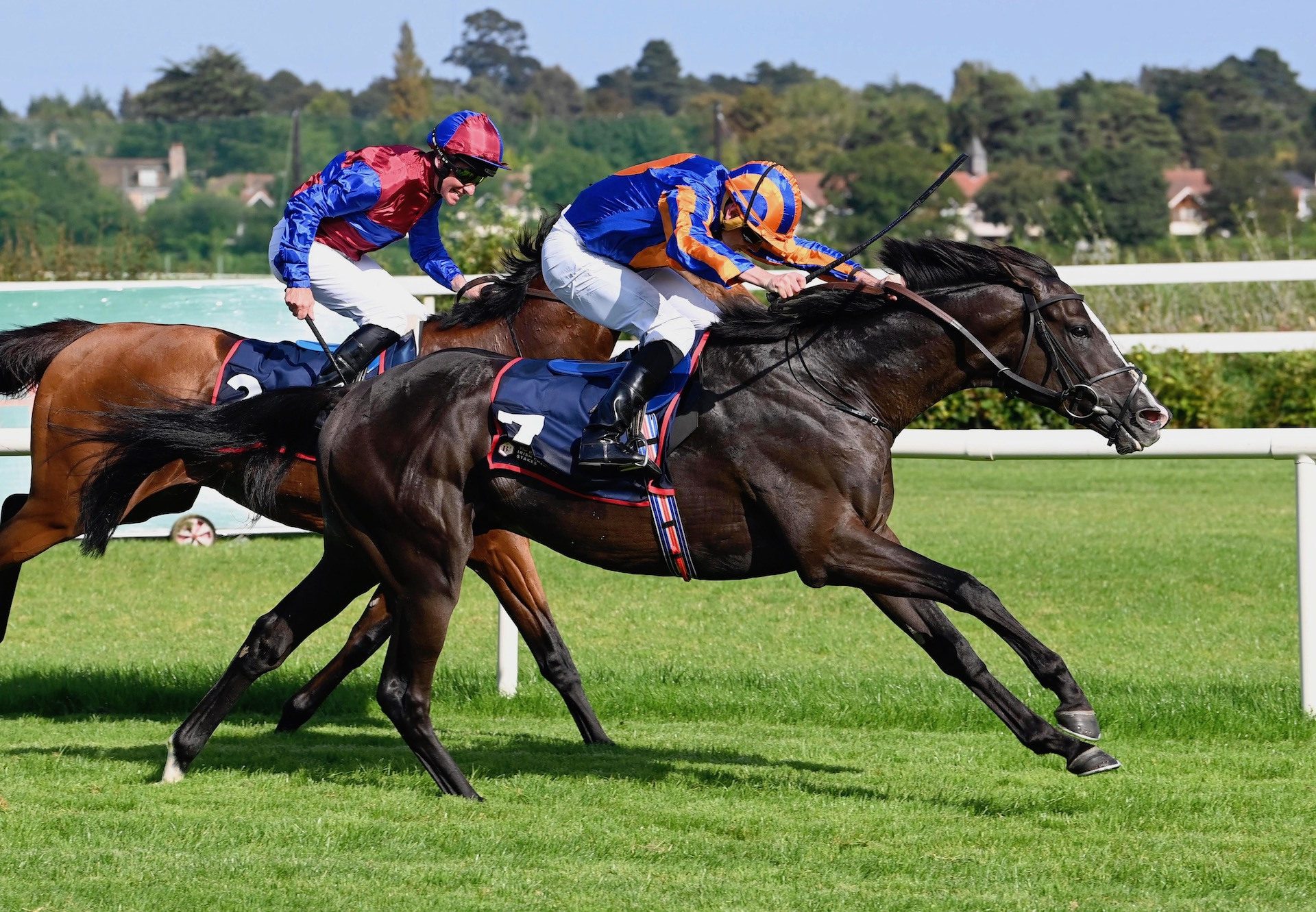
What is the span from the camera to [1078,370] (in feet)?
14.4

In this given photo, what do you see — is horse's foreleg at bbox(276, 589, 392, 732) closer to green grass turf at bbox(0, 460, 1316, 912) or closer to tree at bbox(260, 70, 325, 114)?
green grass turf at bbox(0, 460, 1316, 912)

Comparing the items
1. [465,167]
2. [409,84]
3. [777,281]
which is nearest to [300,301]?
[465,167]

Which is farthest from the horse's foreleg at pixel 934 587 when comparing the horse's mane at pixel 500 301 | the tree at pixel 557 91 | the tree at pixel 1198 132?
the tree at pixel 557 91

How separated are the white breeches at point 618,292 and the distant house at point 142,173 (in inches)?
1264

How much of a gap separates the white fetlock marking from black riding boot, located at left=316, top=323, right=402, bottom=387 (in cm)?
128

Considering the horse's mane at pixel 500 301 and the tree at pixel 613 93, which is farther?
the tree at pixel 613 93

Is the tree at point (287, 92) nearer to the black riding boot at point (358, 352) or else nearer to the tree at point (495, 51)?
the tree at point (495, 51)

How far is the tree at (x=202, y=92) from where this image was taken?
94.8 m

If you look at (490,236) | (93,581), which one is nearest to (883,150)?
(490,236)

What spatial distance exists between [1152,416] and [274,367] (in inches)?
112

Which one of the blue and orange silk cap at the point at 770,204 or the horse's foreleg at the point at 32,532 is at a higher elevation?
the blue and orange silk cap at the point at 770,204

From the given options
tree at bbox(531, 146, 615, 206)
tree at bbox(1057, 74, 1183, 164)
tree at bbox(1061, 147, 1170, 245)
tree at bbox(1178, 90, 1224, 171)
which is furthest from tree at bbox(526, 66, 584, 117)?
tree at bbox(531, 146, 615, 206)

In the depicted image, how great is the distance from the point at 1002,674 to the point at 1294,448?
1.50 metres

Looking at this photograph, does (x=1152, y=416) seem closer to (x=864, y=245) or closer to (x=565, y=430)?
(x=864, y=245)
